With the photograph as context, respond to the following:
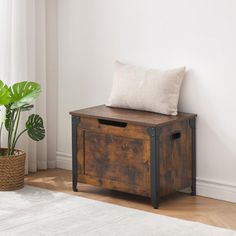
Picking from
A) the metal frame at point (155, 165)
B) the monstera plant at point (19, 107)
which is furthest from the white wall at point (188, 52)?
the monstera plant at point (19, 107)

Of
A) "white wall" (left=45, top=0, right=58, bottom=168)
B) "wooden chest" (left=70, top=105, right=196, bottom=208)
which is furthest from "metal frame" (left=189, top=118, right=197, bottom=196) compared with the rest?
Result: "white wall" (left=45, top=0, right=58, bottom=168)

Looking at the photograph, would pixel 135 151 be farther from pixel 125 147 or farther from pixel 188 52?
pixel 188 52

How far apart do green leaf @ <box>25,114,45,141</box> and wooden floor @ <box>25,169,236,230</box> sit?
37 cm

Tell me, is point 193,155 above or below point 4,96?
below

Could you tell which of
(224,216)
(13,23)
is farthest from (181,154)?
(13,23)

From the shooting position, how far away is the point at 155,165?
4.25 metres

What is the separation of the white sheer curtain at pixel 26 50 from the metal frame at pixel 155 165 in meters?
1.30

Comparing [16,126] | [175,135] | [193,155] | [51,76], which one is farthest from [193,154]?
[51,76]

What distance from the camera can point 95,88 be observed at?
5.10m

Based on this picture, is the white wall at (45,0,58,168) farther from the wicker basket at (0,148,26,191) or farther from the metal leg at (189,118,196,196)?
the metal leg at (189,118,196,196)

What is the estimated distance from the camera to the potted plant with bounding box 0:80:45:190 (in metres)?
4.61

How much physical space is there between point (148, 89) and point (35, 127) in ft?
2.96

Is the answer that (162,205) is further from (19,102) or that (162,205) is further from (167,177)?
(19,102)

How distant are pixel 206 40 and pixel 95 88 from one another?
1047 mm
